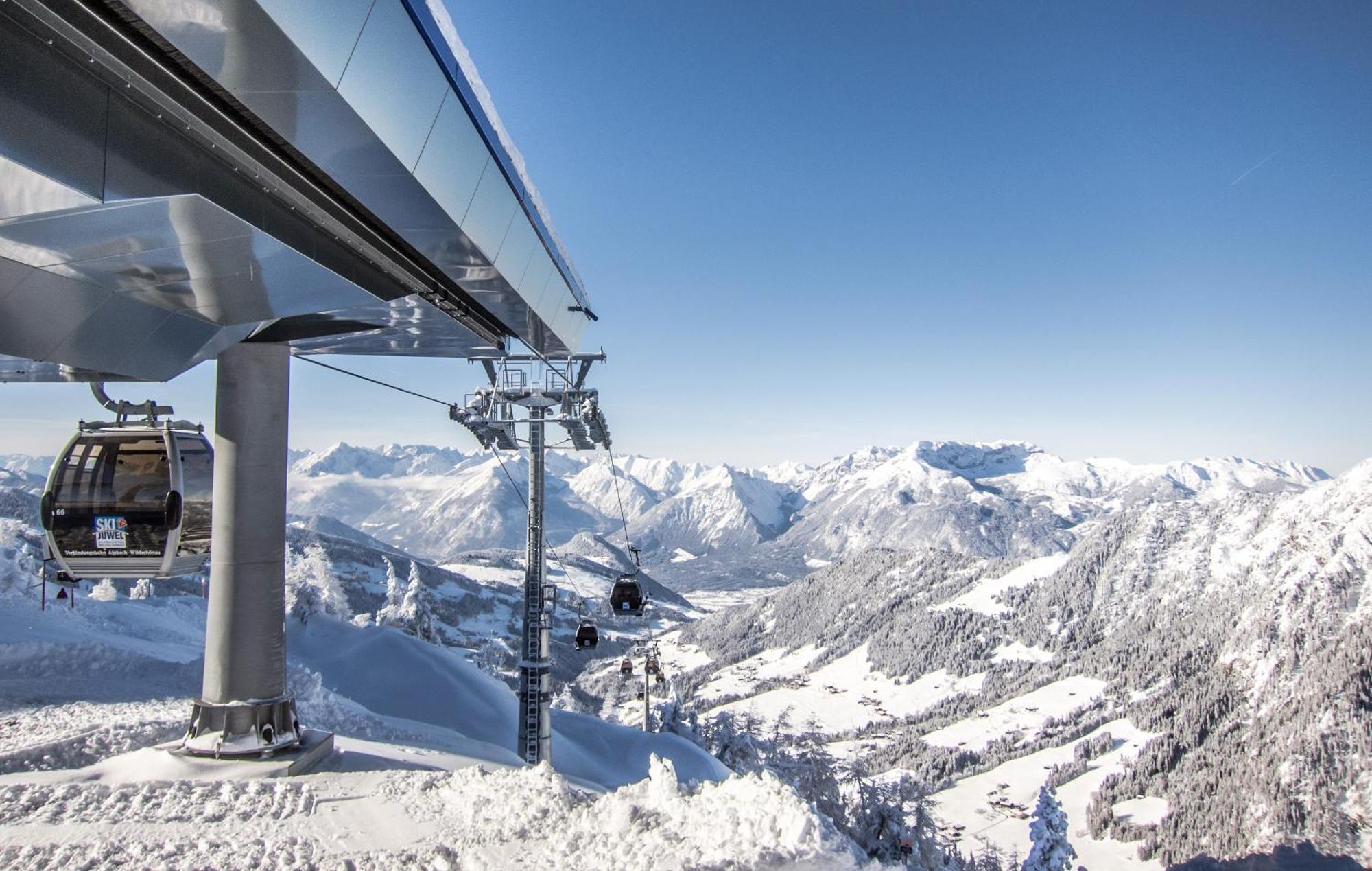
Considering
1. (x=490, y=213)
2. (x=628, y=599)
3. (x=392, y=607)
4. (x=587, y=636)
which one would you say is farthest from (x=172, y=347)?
(x=392, y=607)

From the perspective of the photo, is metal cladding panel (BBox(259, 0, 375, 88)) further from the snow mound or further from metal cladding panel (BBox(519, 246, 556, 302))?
the snow mound

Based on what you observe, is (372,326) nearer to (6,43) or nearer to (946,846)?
(6,43)

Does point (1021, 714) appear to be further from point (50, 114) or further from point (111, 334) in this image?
point (50, 114)

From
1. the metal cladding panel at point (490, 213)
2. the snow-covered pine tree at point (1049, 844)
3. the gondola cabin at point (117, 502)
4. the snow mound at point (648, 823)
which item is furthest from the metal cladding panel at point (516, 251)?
the snow-covered pine tree at point (1049, 844)

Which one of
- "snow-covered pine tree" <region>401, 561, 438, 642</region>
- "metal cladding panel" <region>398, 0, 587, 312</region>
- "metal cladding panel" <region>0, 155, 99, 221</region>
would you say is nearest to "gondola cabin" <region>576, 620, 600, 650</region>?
"metal cladding panel" <region>398, 0, 587, 312</region>

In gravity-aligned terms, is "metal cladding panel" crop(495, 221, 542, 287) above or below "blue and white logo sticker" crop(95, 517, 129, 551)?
above

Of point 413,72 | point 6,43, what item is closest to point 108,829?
point 6,43
